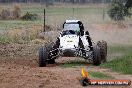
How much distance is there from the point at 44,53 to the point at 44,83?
21.2ft

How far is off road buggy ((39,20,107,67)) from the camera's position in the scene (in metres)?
21.0

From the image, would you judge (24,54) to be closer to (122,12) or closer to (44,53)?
(44,53)

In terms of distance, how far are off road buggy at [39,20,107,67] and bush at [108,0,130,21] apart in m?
28.1

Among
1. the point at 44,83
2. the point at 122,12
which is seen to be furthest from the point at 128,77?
the point at 122,12

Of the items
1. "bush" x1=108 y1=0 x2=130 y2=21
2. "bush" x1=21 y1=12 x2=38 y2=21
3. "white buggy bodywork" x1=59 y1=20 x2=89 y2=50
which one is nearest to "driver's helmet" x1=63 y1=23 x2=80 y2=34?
"white buggy bodywork" x1=59 y1=20 x2=89 y2=50

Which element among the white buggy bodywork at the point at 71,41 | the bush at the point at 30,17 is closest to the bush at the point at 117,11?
the bush at the point at 30,17

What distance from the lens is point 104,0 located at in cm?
7975

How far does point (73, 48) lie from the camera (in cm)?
2134

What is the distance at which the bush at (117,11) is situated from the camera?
5118 cm

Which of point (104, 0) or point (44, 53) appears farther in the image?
point (104, 0)

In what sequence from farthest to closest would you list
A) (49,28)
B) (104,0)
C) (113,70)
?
(104,0), (49,28), (113,70)

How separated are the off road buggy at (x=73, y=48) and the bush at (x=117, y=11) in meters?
28.1

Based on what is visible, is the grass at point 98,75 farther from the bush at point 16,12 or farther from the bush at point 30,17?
the bush at point 16,12

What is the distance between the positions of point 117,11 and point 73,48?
32.5 m
